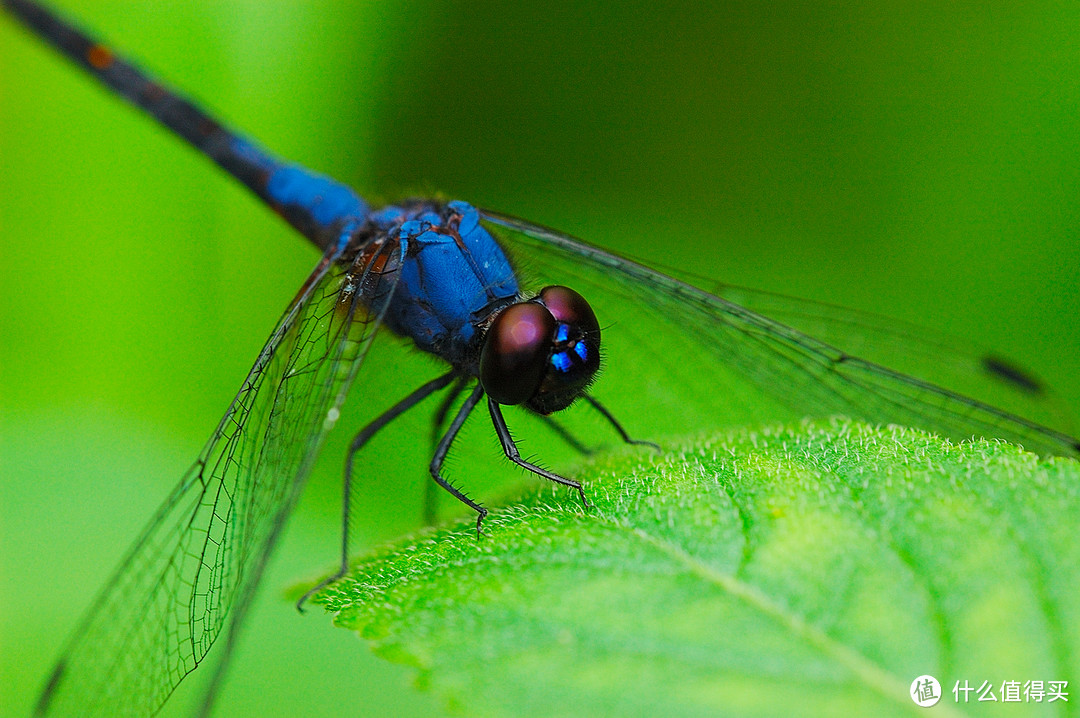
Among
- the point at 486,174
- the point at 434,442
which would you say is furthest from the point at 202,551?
the point at 486,174

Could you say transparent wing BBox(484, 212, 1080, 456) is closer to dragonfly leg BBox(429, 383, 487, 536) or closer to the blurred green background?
dragonfly leg BBox(429, 383, 487, 536)

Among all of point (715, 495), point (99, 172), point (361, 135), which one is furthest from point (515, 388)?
point (99, 172)

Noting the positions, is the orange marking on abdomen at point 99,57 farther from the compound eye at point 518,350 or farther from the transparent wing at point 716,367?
the compound eye at point 518,350

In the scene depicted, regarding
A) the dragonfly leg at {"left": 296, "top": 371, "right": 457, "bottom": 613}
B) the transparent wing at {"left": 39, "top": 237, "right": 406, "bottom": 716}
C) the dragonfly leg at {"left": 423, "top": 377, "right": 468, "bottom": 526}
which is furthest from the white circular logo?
the dragonfly leg at {"left": 423, "top": 377, "right": 468, "bottom": 526}

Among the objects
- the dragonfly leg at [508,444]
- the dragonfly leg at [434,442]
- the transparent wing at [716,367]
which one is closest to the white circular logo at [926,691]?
the dragonfly leg at [508,444]

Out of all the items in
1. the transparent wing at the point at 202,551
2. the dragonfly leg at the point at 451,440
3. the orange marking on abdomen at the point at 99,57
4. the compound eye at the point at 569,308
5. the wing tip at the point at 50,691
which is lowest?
the wing tip at the point at 50,691

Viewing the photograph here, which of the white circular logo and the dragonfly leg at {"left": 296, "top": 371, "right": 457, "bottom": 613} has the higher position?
the dragonfly leg at {"left": 296, "top": 371, "right": 457, "bottom": 613}
